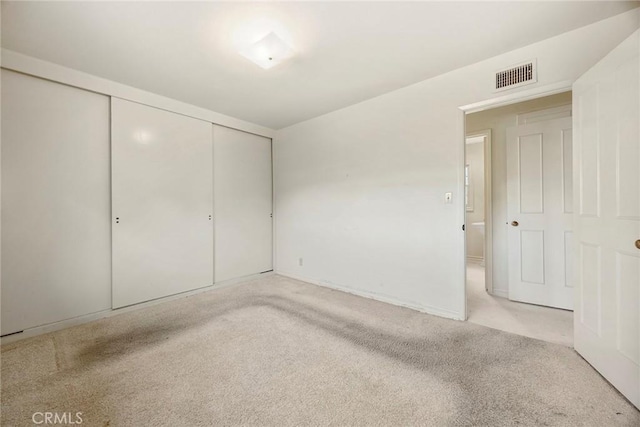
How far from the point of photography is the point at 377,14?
1.81 metres

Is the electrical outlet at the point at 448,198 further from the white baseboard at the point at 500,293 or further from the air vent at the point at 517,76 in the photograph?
the white baseboard at the point at 500,293

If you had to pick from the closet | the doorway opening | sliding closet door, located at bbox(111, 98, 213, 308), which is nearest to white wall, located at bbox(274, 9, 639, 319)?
the doorway opening

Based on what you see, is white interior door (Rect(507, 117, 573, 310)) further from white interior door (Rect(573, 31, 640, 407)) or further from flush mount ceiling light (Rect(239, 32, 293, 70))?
flush mount ceiling light (Rect(239, 32, 293, 70))

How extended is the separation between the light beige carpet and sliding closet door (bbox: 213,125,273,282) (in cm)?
134

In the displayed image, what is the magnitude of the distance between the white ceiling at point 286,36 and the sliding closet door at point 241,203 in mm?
1145

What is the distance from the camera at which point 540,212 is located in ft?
9.76

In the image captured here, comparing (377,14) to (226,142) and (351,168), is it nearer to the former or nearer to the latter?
(351,168)

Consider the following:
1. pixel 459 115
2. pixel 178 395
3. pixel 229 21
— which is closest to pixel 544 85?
pixel 459 115

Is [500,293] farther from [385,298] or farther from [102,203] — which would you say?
[102,203]

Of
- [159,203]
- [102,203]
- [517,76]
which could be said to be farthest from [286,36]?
[102,203]

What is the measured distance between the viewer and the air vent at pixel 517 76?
2176 mm

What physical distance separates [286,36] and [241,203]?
2.55 meters

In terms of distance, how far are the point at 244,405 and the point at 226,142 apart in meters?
3.36

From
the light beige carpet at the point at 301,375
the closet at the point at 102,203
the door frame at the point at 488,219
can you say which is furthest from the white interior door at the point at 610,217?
the closet at the point at 102,203
